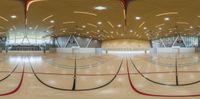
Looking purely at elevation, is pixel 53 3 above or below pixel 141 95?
above

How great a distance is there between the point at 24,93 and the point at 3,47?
4998cm

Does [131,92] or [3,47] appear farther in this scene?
[3,47]

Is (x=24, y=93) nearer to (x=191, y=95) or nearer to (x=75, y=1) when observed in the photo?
(x=191, y=95)

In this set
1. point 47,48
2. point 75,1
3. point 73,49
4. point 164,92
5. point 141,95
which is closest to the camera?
point 141,95

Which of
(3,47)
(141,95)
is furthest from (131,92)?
(3,47)

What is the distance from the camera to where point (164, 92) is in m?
3.52

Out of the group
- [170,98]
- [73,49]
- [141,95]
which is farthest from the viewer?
[73,49]

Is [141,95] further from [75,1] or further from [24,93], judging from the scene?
[75,1]

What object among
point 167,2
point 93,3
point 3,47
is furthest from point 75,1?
point 3,47

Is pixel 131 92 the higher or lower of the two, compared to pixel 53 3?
lower

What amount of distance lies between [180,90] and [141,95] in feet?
2.55

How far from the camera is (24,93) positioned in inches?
135

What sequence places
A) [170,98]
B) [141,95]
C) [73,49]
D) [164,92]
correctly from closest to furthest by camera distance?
[170,98] < [141,95] < [164,92] < [73,49]

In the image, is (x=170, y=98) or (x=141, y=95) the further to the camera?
(x=141, y=95)
